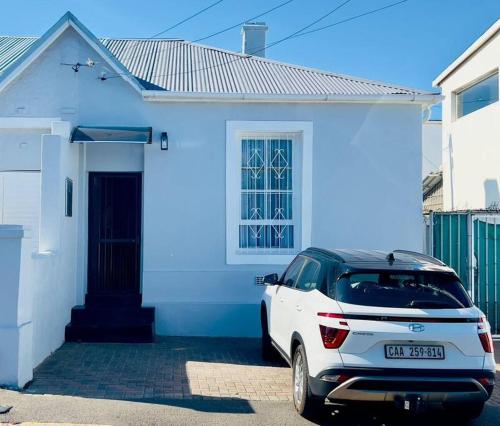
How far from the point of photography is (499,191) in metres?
12.9

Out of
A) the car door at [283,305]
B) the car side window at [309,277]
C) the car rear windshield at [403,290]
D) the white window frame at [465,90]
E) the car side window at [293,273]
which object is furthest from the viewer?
the white window frame at [465,90]

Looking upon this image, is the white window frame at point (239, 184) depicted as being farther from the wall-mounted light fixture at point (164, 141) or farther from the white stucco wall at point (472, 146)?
the white stucco wall at point (472, 146)

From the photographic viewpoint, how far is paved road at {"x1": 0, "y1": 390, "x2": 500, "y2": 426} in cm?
535

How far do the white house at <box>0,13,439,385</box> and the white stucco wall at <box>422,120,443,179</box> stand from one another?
11508 mm

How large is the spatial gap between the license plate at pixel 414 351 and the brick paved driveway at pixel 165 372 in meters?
1.69

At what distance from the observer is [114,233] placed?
983cm

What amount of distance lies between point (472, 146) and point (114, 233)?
9910 mm

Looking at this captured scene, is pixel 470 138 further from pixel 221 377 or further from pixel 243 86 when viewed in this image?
pixel 221 377

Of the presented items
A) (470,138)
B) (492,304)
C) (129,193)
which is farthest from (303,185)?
(470,138)

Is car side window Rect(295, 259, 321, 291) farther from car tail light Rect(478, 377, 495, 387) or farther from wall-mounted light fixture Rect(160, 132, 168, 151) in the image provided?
wall-mounted light fixture Rect(160, 132, 168, 151)

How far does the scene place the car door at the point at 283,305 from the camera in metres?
6.50

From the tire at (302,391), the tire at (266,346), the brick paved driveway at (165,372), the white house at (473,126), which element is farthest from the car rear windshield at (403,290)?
the white house at (473,126)

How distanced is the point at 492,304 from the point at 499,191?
424 centimetres

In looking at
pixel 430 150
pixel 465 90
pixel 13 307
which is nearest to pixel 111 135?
pixel 13 307
